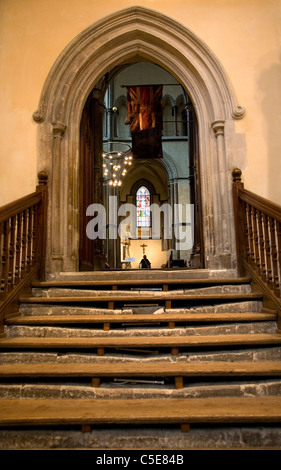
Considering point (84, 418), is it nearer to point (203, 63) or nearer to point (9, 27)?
point (203, 63)

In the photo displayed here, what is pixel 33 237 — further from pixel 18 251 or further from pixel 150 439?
pixel 150 439

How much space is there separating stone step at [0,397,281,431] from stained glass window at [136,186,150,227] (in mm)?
17049

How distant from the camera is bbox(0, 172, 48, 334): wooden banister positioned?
2785 millimetres

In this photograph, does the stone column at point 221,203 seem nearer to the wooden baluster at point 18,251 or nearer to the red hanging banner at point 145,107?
the wooden baluster at point 18,251

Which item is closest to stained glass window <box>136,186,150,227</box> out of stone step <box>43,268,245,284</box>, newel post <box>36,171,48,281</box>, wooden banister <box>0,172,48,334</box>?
newel post <box>36,171,48,281</box>

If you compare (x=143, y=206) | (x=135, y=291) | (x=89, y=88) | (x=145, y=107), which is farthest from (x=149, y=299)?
(x=143, y=206)

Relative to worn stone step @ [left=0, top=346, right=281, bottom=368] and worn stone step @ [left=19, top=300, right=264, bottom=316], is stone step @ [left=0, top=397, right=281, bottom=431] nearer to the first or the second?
worn stone step @ [left=0, top=346, right=281, bottom=368]

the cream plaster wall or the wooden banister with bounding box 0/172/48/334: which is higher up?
the cream plaster wall

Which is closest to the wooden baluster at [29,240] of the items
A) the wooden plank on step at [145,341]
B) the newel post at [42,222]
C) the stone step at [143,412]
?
the newel post at [42,222]

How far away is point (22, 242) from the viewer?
3.23 metres

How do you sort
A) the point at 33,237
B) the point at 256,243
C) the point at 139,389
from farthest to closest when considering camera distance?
the point at 33,237 < the point at 256,243 < the point at 139,389

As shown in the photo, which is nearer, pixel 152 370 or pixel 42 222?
pixel 152 370

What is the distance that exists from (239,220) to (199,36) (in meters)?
2.54

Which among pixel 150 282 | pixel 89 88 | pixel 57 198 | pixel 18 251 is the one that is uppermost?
pixel 89 88
